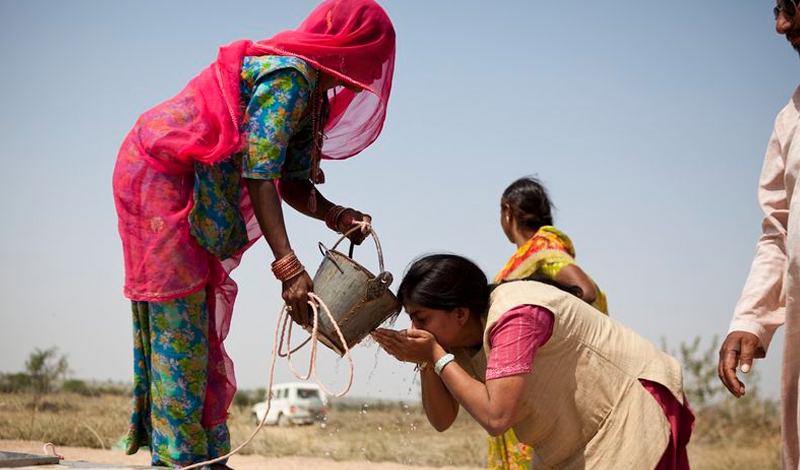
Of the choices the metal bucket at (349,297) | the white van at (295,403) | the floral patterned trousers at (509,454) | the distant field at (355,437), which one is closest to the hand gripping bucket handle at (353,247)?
the metal bucket at (349,297)

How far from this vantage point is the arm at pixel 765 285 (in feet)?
9.27

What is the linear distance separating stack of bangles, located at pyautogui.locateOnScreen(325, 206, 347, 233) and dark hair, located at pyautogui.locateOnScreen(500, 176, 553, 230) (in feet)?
6.66

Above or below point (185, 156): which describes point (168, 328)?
below

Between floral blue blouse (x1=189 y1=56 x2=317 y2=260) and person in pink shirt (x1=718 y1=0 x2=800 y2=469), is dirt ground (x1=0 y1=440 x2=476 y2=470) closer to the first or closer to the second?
floral blue blouse (x1=189 y1=56 x2=317 y2=260)

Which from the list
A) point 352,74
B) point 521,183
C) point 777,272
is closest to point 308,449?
point 521,183

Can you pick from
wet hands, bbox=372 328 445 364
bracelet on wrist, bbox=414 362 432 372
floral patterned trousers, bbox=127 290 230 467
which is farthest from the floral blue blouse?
bracelet on wrist, bbox=414 362 432 372

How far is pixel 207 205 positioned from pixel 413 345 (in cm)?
98

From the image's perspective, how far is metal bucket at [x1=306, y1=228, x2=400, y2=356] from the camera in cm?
313

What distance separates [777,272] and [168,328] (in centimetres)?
218

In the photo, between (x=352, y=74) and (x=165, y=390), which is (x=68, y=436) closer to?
(x=165, y=390)

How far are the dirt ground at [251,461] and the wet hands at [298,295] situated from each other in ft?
15.9

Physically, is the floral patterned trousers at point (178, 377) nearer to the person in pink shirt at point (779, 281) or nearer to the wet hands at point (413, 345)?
the wet hands at point (413, 345)

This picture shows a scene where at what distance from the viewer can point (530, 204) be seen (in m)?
5.52

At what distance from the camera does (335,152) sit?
4.09m
